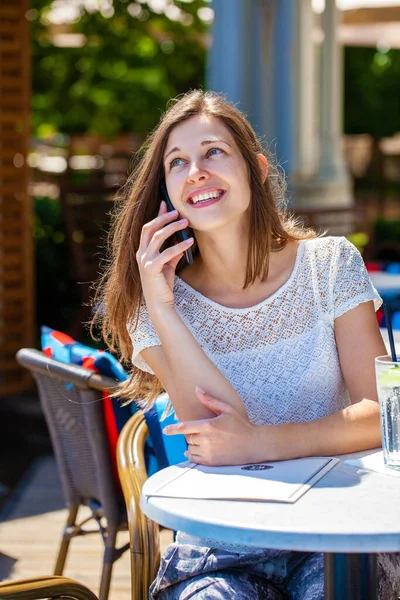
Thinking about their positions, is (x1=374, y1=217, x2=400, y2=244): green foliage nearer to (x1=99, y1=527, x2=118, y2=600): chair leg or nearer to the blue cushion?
the blue cushion

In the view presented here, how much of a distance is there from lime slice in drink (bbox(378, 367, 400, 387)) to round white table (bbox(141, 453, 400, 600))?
0.53 feet

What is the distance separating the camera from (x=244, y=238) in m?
2.25

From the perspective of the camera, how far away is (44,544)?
3736 mm

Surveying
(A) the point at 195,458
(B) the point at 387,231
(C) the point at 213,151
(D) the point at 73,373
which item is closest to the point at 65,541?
(D) the point at 73,373

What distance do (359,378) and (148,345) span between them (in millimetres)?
462

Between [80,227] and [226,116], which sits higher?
[226,116]

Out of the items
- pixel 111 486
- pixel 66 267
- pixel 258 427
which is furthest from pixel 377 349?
pixel 66 267

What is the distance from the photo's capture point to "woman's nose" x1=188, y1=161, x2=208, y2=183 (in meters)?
2.11

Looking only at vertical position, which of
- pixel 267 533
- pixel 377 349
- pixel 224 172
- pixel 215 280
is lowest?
pixel 267 533

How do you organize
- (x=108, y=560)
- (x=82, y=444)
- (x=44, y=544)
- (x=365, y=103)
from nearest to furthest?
(x=108, y=560), (x=82, y=444), (x=44, y=544), (x=365, y=103)

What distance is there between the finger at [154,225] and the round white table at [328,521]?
62cm

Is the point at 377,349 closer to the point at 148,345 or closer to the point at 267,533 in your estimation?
A: the point at 148,345

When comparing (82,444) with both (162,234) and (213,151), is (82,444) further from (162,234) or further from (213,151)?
(213,151)

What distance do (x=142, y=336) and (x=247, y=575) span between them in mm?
576
